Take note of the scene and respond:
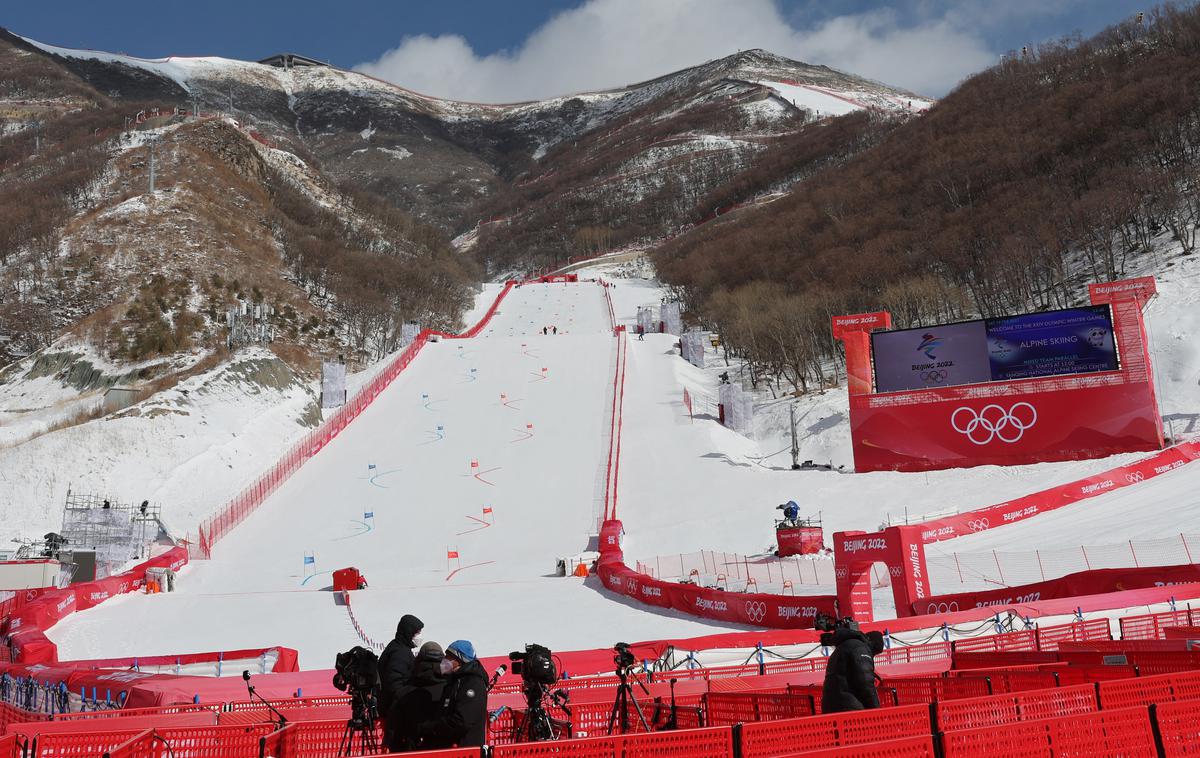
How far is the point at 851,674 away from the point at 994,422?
23.3 meters

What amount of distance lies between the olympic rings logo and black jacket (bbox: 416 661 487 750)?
24.9m

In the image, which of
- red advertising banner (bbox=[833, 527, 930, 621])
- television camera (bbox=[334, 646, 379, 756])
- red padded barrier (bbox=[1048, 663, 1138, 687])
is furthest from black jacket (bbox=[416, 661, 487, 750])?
red advertising banner (bbox=[833, 527, 930, 621])

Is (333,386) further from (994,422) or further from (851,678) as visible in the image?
(851,678)

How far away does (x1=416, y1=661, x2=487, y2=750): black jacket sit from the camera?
4496 millimetres

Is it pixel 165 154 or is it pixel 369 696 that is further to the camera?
pixel 165 154

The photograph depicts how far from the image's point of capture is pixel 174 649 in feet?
49.5

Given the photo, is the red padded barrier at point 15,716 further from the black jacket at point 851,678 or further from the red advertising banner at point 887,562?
the red advertising banner at point 887,562

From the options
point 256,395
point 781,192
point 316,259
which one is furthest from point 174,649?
point 781,192

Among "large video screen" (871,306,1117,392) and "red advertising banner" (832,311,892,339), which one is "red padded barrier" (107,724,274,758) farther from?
"large video screen" (871,306,1117,392)

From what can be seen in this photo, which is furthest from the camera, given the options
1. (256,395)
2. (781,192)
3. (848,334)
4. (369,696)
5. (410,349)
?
(781,192)

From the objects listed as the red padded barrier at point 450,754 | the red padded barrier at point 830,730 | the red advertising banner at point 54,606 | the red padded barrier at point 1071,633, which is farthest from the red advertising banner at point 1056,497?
the red padded barrier at point 450,754

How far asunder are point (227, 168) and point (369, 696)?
70879mm

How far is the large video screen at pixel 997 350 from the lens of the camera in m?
25.6

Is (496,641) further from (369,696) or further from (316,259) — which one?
(316,259)
